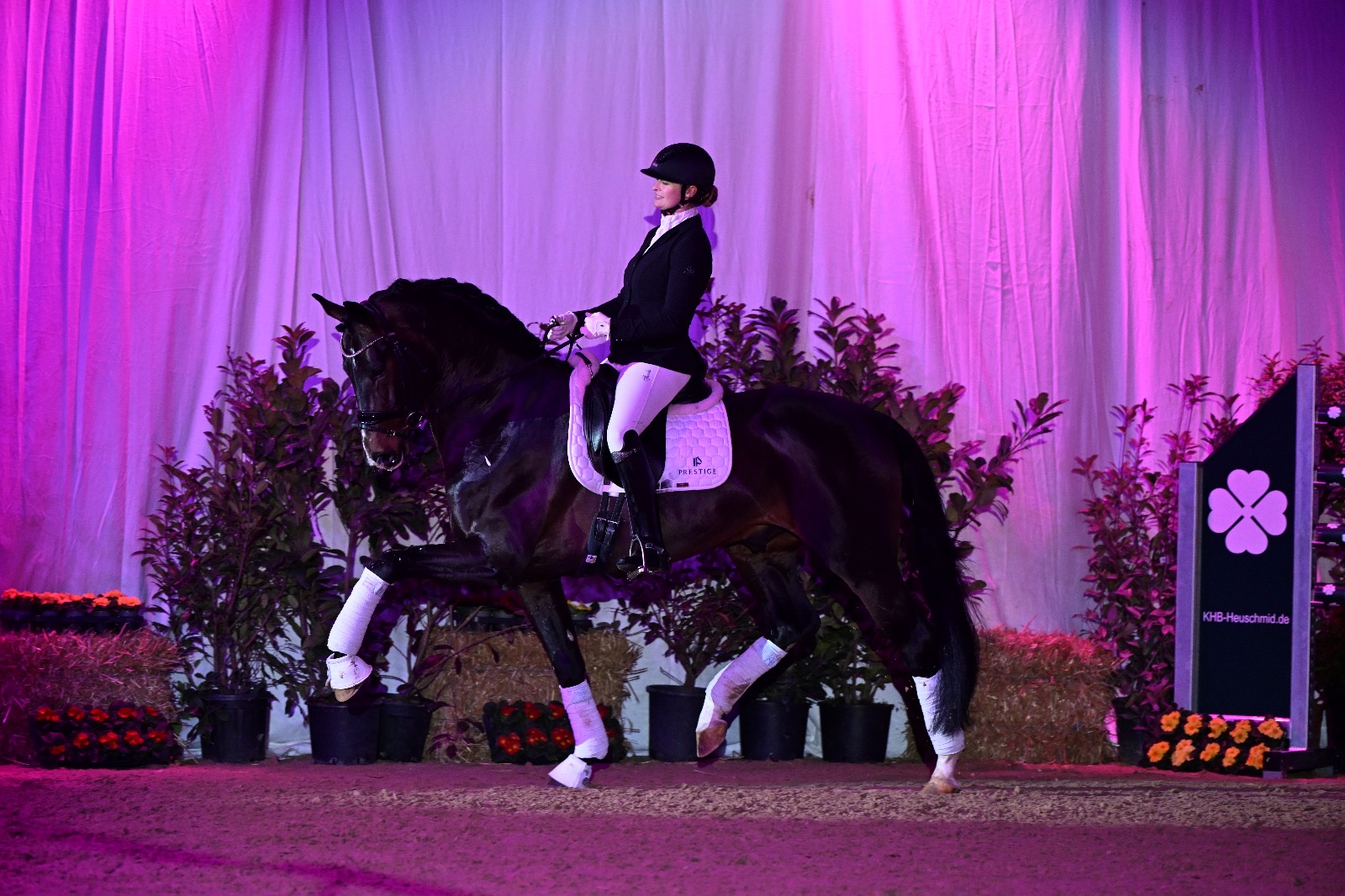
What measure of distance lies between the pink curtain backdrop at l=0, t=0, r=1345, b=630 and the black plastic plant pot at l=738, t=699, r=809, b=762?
52.7 inches

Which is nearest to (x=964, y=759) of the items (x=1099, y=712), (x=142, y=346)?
(x=1099, y=712)

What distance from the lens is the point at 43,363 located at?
6.30m

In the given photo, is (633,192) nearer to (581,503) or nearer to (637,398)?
(637,398)

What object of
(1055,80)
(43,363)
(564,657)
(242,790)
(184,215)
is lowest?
(242,790)

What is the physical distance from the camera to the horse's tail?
16.2 feet

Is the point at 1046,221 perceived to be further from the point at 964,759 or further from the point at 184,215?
the point at 184,215

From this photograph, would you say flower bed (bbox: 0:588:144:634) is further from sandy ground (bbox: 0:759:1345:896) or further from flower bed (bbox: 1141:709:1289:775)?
flower bed (bbox: 1141:709:1289:775)

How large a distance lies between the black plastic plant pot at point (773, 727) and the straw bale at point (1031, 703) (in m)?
0.83

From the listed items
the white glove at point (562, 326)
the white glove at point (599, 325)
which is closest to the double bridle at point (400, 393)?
the white glove at point (562, 326)

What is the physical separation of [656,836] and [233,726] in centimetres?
288

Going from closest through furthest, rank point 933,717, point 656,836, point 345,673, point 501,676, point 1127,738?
point 656,836
point 345,673
point 933,717
point 501,676
point 1127,738

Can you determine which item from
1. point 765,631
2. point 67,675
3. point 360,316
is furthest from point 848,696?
point 67,675

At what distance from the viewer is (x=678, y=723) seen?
624 centimetres

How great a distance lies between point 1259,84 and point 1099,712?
3818 millimetres
